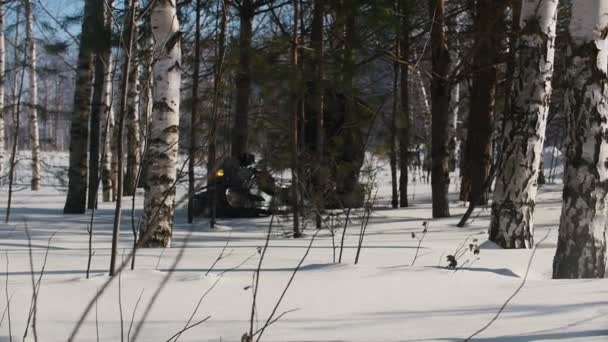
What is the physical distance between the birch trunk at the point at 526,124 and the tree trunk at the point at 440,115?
3.40 metres

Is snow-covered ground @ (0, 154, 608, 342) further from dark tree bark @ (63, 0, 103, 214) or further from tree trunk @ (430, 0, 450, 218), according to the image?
dark tree bark @ (63, 0, 103, 214)

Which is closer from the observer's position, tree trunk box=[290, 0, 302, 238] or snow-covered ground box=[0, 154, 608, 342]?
snow-covered ground box=[0, 154, 608, 342]

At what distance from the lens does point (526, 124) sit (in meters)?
5.41

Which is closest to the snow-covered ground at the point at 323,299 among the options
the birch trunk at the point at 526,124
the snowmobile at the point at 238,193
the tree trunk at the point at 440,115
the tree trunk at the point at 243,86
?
the birch trunk at the point at 526,124

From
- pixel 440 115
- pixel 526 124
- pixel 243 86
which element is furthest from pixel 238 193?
pixel 526 124

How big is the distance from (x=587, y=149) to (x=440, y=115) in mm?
5411

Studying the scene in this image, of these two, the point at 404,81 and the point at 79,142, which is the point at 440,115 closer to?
the point at 404,81

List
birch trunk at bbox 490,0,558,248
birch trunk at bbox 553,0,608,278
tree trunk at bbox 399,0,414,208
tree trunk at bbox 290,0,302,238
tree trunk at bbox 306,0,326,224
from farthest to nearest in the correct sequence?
tree trunk at bbox 399,0,414,208
tree trunk at bbox 306,0,326,224
tree trunk at bbox 290,0,302,238
birch trunk at bbox 490,0,558,248
birch trunk at bbox 553,0,608,278

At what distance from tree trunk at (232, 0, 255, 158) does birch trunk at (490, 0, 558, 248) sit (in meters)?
4.15

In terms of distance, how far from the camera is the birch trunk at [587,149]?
388 centimetres

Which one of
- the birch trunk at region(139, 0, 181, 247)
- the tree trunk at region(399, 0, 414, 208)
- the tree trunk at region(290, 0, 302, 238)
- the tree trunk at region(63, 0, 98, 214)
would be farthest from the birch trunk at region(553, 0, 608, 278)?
the tree trunk at region(63, 0, 98, 214)

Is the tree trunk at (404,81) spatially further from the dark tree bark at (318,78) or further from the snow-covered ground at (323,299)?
the snow-covered ground at (323,299)

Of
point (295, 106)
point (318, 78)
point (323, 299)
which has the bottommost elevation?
point (323, 299)

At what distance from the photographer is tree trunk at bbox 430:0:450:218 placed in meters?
9.02
